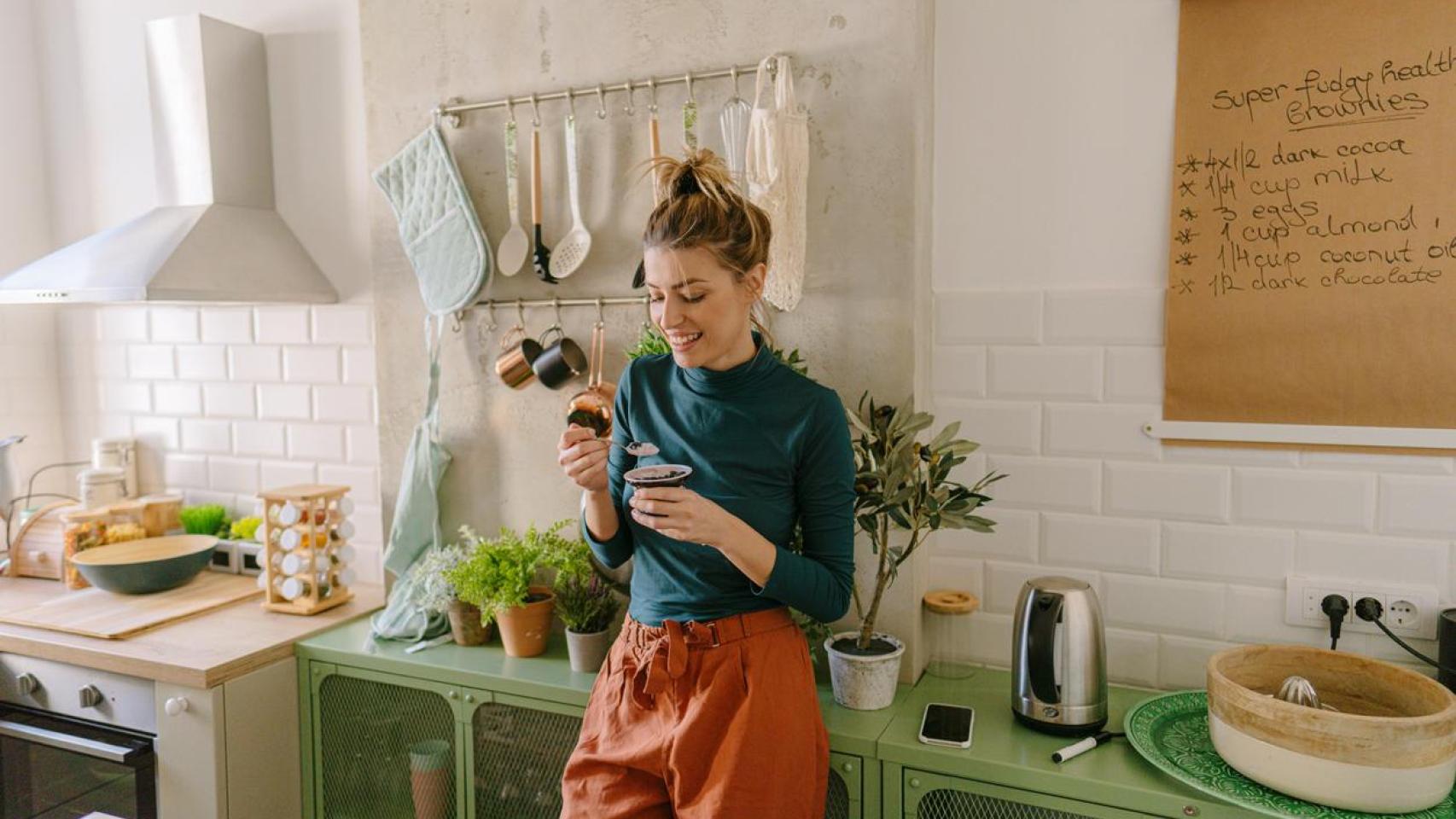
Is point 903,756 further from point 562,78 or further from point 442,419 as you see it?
point 562,78

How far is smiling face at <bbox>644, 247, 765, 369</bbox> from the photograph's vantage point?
58.2 inches

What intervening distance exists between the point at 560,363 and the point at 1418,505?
160cm

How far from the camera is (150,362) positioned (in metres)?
3.02

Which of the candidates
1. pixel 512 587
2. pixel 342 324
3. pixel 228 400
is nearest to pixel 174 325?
pixel 228 400

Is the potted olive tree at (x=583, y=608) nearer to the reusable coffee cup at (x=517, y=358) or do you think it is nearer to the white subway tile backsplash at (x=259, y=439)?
the reusable coffee cup at (x=517, y=358)

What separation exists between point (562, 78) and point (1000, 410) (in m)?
1.17

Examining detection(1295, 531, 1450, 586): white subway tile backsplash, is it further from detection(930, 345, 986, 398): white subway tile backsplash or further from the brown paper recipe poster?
detection(930, 345, 986, 398): white subway tile backsplash

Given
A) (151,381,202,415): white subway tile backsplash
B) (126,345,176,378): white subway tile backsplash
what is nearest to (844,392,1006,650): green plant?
(151,381,202,415): white subway tile backsplash

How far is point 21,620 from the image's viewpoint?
2.28m

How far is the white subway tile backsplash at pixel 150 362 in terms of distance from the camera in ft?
9.81

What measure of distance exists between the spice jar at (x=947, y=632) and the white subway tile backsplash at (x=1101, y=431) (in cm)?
34

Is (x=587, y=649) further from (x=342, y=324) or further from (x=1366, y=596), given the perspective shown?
(x=1366, y=596)

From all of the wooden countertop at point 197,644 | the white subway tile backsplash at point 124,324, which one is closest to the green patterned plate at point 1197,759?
the wooden countertop at point 197,644

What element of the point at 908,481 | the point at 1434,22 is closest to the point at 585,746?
the point at 908,481
